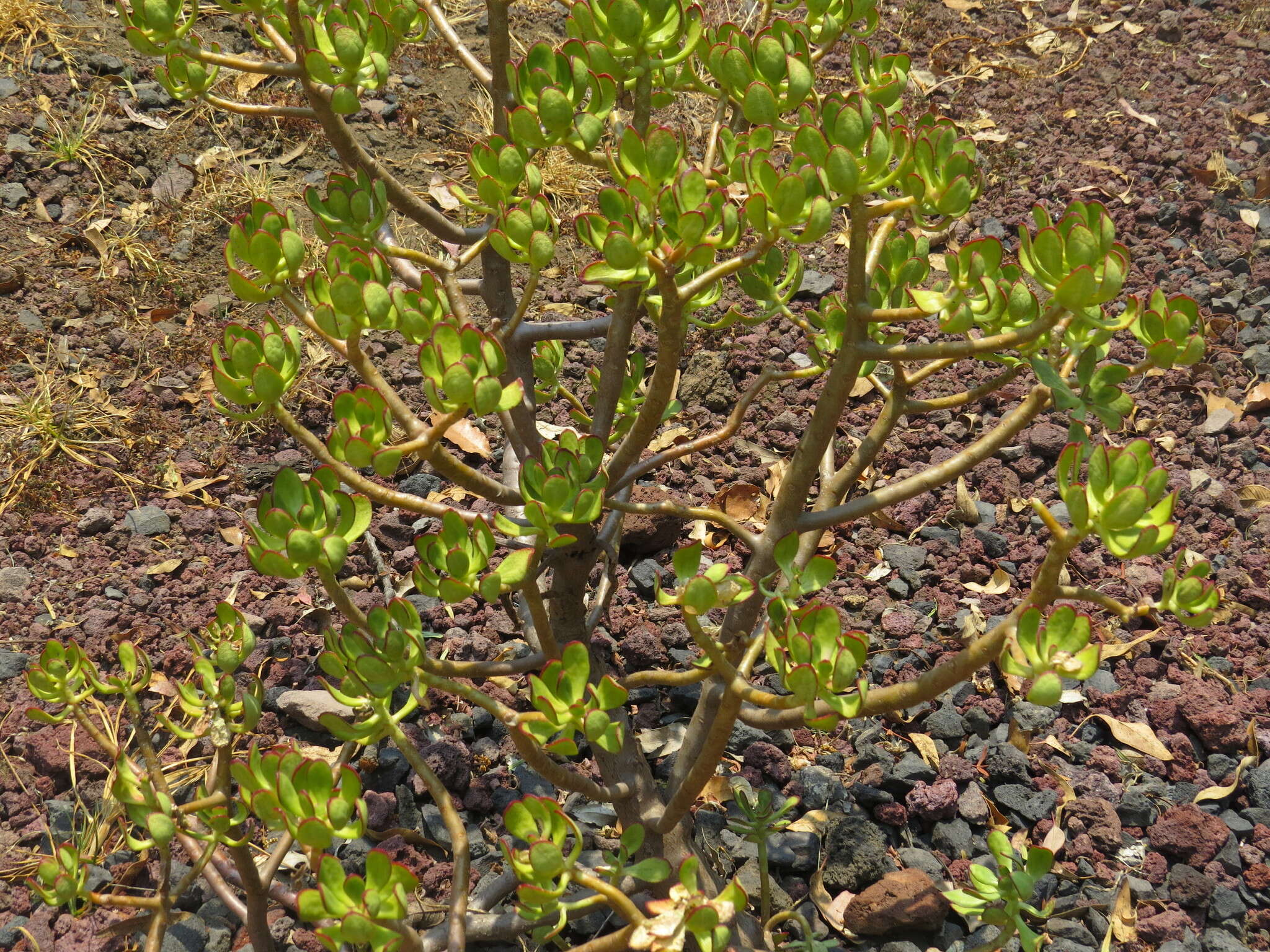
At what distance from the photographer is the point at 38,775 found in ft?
7.53

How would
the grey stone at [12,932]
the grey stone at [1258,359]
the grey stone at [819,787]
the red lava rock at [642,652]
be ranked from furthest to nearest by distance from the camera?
the grey stone at [1258,359] < the red lava rock at [642,652] < the grey stone at [819,787] < the grey stone at [12,932]

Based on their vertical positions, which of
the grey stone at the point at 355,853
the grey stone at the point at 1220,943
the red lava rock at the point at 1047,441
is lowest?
the grey stone at the point at 355,853

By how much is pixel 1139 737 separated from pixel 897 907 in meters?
0.82

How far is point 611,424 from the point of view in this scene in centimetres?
184

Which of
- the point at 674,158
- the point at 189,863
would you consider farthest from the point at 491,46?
the point at 189,863

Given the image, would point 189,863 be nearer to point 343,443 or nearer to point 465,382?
point 343,443

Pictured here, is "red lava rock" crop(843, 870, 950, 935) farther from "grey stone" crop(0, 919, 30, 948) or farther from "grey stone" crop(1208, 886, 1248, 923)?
"grey stone" crop(0, 919, 30, 948)

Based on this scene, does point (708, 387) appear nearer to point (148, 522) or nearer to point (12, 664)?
point (148, 522)

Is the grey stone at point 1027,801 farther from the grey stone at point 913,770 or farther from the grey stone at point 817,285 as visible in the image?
the grey stone at point 817,285

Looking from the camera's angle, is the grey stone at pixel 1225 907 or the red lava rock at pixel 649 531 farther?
the red lava rock at pixel 649 531

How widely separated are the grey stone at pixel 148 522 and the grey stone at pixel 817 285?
7.03 ft

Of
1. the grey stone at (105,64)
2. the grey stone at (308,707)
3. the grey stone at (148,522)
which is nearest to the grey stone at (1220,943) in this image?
the grey stone at (308,707)

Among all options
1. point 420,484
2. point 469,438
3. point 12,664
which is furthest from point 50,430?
point 469,438

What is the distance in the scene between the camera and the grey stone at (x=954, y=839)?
2.26m
